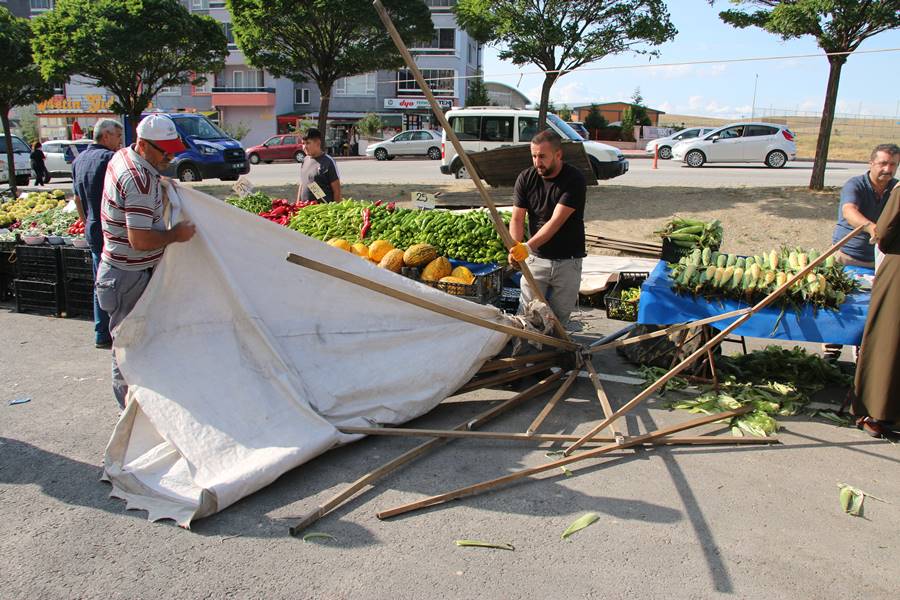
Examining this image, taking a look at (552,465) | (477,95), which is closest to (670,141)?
(477,95)

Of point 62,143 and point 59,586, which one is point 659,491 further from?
point 62,143

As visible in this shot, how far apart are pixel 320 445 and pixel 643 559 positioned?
1.89 metres

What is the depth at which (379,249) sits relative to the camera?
268 inches

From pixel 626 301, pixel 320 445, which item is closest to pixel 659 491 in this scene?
pixel 320 445

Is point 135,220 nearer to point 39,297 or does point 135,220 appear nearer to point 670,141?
point 39,297

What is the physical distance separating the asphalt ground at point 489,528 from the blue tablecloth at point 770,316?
680 millimetres

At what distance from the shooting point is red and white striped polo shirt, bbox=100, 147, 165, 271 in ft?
13.5

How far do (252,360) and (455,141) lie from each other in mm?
1900

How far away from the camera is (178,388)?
4.07 m

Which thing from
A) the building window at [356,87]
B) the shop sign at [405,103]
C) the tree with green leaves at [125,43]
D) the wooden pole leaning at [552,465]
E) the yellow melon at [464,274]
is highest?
the building window at [356,87]

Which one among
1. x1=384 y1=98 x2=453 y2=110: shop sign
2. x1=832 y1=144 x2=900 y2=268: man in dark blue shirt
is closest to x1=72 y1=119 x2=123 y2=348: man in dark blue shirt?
x1=832 y1=144 x2=900 y2=268: man in dark blue shirt

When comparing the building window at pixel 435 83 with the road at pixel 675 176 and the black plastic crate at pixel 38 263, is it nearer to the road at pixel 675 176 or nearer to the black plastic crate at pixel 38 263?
the road at pixel 675 176

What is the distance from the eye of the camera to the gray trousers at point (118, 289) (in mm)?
4270

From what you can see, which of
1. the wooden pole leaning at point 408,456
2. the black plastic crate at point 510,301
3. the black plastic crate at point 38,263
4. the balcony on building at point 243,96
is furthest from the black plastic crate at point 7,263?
the balcony on building at point 243,96
